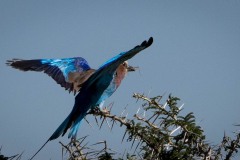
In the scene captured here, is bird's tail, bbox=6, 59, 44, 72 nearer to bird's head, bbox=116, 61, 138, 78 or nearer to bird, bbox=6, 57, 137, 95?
bird, bbox=6, 57, 137, 95

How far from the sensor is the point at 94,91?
211 inches

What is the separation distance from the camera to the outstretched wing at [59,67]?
550 centimetres

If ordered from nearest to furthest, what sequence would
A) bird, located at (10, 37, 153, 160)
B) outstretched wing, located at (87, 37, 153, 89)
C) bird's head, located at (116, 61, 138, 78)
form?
outstretched wing, located at (87, 37, 153, 89), bird, located at (10, 37, 153, 160), bird's head, located at (116, 61, 138, 78)

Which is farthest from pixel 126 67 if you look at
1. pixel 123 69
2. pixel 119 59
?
pixel 119 59

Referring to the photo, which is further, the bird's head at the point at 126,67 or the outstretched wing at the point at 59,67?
the bird's head at the point at 126,67

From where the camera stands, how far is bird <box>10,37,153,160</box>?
4.30 meters

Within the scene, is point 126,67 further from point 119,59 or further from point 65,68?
point 119,59

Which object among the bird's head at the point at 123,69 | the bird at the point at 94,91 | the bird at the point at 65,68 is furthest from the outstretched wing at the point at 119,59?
the bird's head at the point at 123,69

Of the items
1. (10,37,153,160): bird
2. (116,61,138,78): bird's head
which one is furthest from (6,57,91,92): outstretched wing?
(116,61,138,78): bird's head

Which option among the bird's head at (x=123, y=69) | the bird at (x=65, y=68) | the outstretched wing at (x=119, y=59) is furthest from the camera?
the bird's head at (x=123, y=69)

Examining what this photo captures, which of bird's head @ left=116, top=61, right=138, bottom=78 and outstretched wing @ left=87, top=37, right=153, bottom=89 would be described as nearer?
outstretched wing @ left=87, top=37, right=153, bottom=89

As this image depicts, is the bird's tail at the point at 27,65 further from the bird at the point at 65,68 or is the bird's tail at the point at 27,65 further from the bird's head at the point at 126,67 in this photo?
the bird's head at the point at 126,67

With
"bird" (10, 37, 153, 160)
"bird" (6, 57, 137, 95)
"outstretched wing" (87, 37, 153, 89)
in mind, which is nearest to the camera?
"outstretched wing" (87, 37, 153, 89)

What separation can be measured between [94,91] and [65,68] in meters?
0.87
